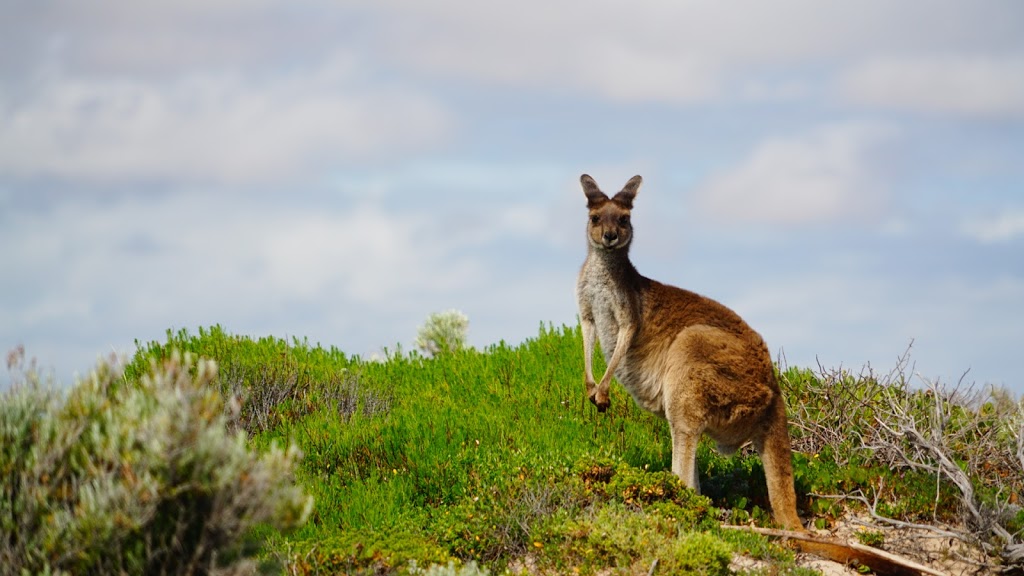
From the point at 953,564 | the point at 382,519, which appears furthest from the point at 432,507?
the point at 953,564

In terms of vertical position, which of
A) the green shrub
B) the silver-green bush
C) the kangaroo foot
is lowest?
the green shrub

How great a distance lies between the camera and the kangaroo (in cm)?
868

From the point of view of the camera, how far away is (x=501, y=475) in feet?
29.7

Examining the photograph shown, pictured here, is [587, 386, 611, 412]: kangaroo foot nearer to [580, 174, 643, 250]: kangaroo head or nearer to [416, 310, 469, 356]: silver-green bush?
[580, 174, 643, 250]: kangaroo head

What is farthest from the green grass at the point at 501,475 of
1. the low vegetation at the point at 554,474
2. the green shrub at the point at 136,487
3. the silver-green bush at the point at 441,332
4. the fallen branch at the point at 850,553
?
the silver-green bush at the point at 441,332

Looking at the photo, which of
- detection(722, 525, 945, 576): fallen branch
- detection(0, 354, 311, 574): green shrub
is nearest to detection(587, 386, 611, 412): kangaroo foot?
detection(722, 525, 945, 576): fallen branch

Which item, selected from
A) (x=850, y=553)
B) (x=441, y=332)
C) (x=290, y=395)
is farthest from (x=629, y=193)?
(x=441, y=332)

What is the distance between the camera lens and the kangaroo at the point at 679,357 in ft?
28.5

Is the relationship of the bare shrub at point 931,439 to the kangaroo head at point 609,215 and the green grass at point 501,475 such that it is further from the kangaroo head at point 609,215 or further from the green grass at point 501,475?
the kangaroo head at point 609,215

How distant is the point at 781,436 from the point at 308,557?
428 centimetres

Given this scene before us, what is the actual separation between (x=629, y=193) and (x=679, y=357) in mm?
1811

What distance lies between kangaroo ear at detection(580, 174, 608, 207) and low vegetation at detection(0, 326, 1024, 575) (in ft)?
7.97

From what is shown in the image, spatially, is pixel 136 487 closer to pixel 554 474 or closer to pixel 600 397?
pixel 554 474

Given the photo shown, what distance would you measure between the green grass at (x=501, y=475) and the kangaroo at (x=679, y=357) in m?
0.50
